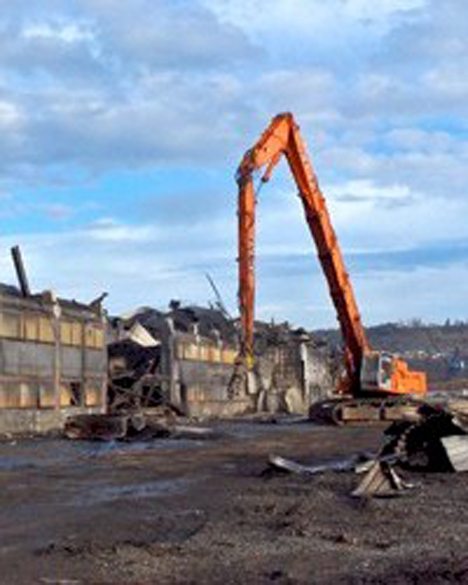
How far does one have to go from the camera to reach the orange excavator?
39281 millimetres

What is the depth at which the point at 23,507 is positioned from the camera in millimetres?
15250

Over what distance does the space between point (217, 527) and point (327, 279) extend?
97.9ft

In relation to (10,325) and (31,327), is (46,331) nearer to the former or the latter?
(31,327)

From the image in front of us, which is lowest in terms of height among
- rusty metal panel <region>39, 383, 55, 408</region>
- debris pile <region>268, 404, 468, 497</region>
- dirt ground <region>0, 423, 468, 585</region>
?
dirt ground <region>0, 423, 468, 585</region>

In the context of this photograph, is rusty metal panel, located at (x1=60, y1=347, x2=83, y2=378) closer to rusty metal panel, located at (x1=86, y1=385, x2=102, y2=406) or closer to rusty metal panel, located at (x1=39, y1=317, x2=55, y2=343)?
rusty metal panel, located at (x1=86, y1=385, x2=102, y2=406)

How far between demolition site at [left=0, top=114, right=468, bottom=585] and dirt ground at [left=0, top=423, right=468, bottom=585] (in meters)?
0.04

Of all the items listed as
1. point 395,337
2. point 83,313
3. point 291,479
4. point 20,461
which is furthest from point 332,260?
point 395,337

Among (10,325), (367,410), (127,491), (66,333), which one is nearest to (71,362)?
(66,333)

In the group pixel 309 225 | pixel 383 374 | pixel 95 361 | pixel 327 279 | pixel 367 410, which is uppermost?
pixel 309 225

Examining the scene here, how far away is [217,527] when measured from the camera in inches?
505

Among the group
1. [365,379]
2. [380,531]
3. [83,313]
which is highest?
[83,313]

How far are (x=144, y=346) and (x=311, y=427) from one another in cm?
1350

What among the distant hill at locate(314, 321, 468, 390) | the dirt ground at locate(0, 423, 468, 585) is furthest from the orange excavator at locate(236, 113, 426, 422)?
the distant hill at locate(314, 321, 468, 390)

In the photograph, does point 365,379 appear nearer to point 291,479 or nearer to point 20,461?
point 20,461
